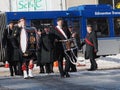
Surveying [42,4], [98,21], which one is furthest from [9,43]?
[42,4]

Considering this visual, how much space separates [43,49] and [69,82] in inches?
125

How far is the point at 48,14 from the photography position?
26.6 meters

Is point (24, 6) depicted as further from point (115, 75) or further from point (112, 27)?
point (115, 75)

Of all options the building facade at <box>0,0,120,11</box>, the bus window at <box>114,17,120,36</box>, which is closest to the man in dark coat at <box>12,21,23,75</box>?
the bus window at <box>114,17,120,36</box>

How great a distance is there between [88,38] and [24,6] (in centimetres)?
1882

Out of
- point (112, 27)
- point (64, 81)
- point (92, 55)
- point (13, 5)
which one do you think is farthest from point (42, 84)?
point (13, 5)

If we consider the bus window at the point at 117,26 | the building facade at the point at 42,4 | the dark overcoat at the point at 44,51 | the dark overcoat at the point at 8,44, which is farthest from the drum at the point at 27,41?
the building facade at the point at 42,4

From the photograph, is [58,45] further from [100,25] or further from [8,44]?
[100,25]

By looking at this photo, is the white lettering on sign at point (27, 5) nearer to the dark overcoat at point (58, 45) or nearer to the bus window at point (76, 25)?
the bus window at point (76, 25)

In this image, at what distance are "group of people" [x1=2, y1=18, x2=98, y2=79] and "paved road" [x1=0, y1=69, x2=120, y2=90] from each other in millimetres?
443

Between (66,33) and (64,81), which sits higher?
(66,33)

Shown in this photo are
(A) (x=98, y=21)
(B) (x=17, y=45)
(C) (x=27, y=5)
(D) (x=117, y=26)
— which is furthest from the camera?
(C) (x=27, y=5)

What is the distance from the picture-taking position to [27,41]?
49.4 ft

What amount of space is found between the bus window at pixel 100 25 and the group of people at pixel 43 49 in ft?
29.2
